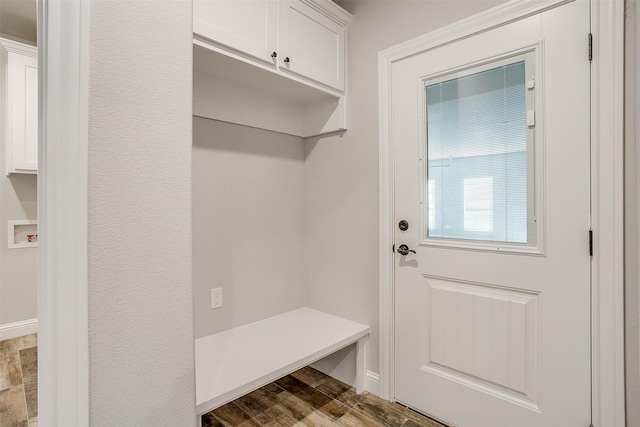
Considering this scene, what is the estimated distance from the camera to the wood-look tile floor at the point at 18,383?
4.01ft

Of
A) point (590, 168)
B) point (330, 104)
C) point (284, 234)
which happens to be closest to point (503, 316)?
point (590, 168)

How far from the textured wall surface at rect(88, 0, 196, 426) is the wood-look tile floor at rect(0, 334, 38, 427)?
59cm

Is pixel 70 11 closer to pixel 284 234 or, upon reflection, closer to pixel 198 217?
pixel 198 217

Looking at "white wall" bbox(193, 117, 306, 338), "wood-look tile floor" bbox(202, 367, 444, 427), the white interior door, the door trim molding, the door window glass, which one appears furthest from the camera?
"white wall" bbox(193, 117, 306, 338)

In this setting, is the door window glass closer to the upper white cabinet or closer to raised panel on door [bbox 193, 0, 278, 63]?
the upper white cabinet

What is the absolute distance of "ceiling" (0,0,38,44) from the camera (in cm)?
142

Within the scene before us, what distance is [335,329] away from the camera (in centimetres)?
190

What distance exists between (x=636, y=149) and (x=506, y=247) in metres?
0.56

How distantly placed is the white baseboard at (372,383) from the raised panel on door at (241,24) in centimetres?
180

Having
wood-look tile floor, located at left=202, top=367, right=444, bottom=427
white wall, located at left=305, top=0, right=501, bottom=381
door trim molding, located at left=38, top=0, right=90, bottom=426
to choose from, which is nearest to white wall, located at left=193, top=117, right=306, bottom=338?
white wall, located at left=305, top=0, right=501, bottom=381

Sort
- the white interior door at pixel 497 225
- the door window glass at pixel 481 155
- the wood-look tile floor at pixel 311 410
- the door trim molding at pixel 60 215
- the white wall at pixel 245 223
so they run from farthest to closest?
the white wall at pixel 245 223, the wood-look tile floor at pixel 311 410, the door window glass at pixel 481 155, the white interior door at pixel 497 225, the door trim molding at pixel 60 215

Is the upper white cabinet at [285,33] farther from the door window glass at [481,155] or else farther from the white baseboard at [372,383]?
the white baseboard at [372,383]

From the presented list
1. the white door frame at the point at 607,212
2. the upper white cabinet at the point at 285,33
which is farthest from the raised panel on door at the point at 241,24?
the white door frame at the point at 607,212

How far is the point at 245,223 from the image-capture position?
77.6 inches
